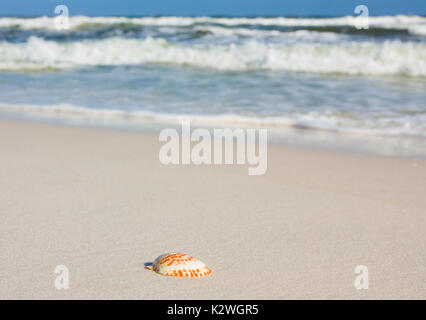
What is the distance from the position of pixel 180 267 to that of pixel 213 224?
71cm

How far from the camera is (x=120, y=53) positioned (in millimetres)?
13648

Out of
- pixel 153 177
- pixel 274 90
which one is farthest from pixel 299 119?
pixel 153 177

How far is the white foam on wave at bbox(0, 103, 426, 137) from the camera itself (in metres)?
5.68

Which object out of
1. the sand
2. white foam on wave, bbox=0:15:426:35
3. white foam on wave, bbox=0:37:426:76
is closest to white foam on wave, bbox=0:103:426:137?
the sand

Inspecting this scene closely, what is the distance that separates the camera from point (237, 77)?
10000mm

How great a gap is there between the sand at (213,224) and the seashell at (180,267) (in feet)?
0.10

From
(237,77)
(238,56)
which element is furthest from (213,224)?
(238,56)

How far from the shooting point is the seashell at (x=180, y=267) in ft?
7.05

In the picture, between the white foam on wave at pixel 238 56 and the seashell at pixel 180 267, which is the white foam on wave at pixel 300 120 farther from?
the white foam on wave at pixel 238 56

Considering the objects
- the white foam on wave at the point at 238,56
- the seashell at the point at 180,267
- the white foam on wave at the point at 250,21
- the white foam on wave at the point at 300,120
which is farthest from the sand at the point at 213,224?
the white foam on wave at the point at 250,21

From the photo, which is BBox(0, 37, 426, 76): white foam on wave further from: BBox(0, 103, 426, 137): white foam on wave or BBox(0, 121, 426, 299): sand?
BBox(0, 121, 426, 299): sand
